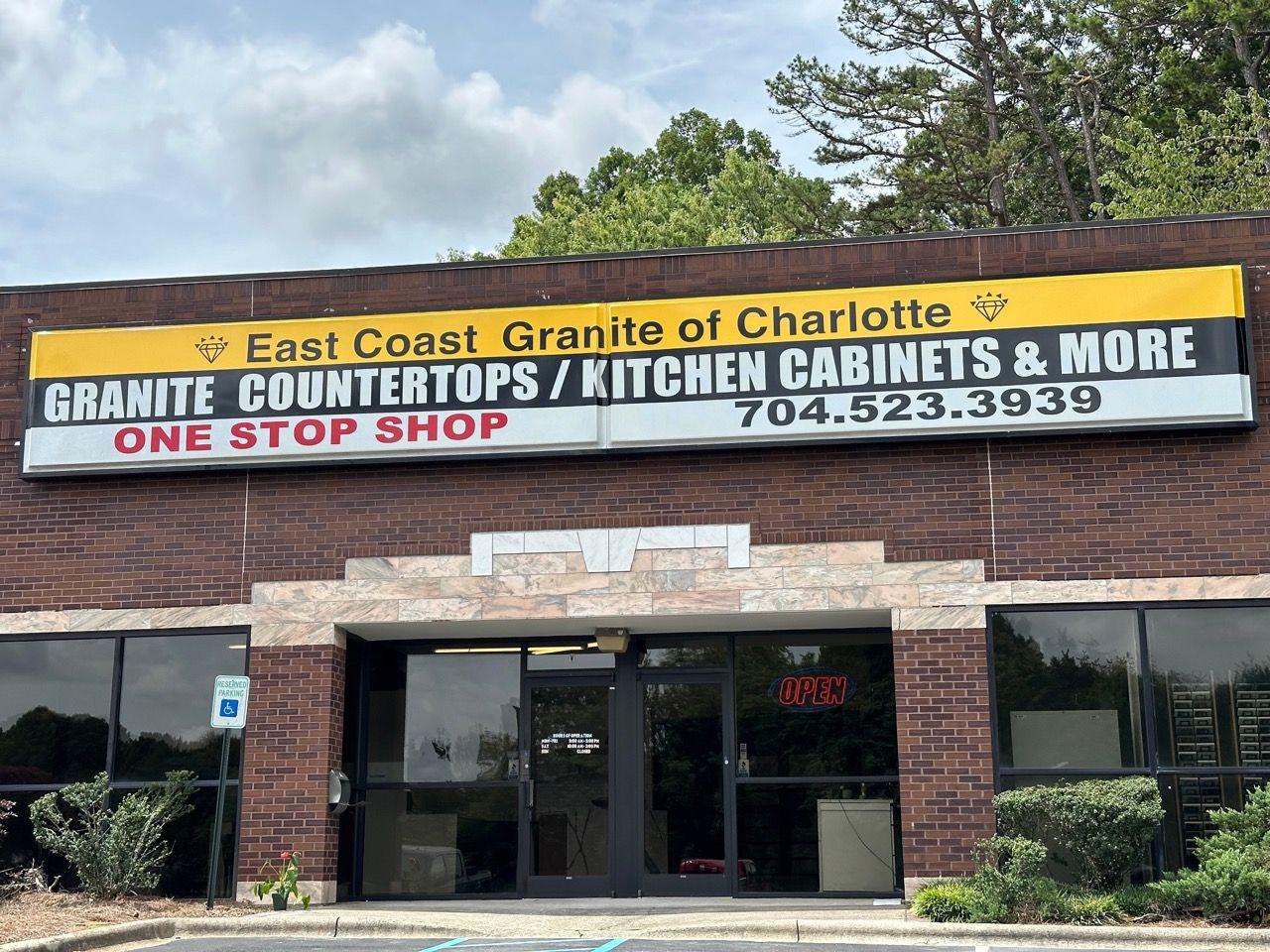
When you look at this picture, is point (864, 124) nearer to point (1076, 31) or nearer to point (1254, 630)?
point (1076, 31)

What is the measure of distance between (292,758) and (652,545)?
4.51 m

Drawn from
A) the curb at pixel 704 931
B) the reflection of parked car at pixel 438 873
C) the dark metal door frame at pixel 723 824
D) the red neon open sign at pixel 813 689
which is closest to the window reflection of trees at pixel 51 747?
the curb at pixel 704 931

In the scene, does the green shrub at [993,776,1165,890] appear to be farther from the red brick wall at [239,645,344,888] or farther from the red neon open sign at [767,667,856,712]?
the red brick wall at [239,645,344,888]

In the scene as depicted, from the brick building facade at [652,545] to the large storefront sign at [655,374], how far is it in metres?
0.29

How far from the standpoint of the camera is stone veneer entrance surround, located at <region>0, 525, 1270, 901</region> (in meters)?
15.2

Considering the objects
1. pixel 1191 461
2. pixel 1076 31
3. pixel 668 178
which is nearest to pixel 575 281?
pixel 1191 461

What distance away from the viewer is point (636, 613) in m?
15.9

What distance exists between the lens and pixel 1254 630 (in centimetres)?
→ 1510

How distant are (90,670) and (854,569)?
8623 mm

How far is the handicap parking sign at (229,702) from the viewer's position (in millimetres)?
14938

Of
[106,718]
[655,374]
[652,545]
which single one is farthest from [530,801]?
[655,374]

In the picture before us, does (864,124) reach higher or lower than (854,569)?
higher

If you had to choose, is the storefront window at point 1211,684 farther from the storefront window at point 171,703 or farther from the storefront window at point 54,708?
the storefront window at point 54,708

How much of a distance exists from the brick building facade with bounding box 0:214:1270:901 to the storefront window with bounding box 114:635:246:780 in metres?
0.22
